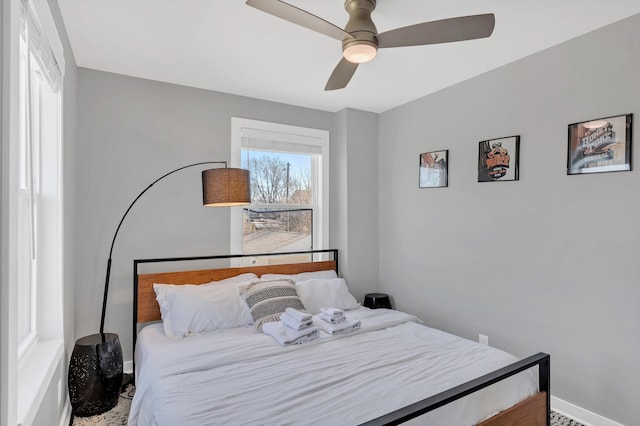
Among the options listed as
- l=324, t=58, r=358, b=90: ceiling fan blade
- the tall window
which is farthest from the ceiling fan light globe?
the tall window

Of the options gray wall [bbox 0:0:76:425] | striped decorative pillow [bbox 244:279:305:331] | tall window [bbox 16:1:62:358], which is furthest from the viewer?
striped decorative pillow [bbox 244:279:305:331]

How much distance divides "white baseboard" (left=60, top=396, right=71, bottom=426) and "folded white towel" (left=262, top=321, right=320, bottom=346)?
135 centimetres

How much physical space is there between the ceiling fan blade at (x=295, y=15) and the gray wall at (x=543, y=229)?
66.1 inches

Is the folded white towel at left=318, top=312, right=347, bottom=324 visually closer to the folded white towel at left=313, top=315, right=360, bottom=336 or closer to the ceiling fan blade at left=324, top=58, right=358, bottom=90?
the folded white towel at left=313, top=315, right=360, bottom=336

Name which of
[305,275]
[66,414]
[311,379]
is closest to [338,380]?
[311,379]

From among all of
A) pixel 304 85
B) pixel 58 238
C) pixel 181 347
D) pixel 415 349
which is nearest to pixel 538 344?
pixel 415 349

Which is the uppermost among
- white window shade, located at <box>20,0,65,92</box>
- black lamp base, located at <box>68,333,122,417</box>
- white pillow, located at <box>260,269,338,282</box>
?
white window shade, located at <box>20,0,65,92</box>

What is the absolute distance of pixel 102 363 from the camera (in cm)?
239

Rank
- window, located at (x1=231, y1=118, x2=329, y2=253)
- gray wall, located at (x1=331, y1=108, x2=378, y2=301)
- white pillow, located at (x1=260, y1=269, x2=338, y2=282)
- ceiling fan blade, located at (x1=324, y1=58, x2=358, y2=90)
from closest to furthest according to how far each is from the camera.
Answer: ceiling fan blade, located at (x1=324, y1=58, x2=358, y2=90) → white pillow, located at (x1=260, y1=269, x2=338, y2=282) → window, located at (x1=231, y1=118, x2=329, y2=253) → gray wall, located at (x1=331, y1=108, x2=378, y2=301)

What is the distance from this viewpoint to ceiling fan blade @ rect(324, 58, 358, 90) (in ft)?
7.16

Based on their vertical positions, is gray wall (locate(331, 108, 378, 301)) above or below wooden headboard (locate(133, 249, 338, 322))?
above

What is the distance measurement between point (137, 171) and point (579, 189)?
3.38 meters

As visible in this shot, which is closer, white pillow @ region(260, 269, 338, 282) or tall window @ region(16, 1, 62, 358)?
tall window @ region(16, 1, 62, 358)

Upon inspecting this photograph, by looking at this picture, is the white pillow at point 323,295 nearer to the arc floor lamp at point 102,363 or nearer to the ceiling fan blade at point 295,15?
the arc floor lamp at point 102,363
